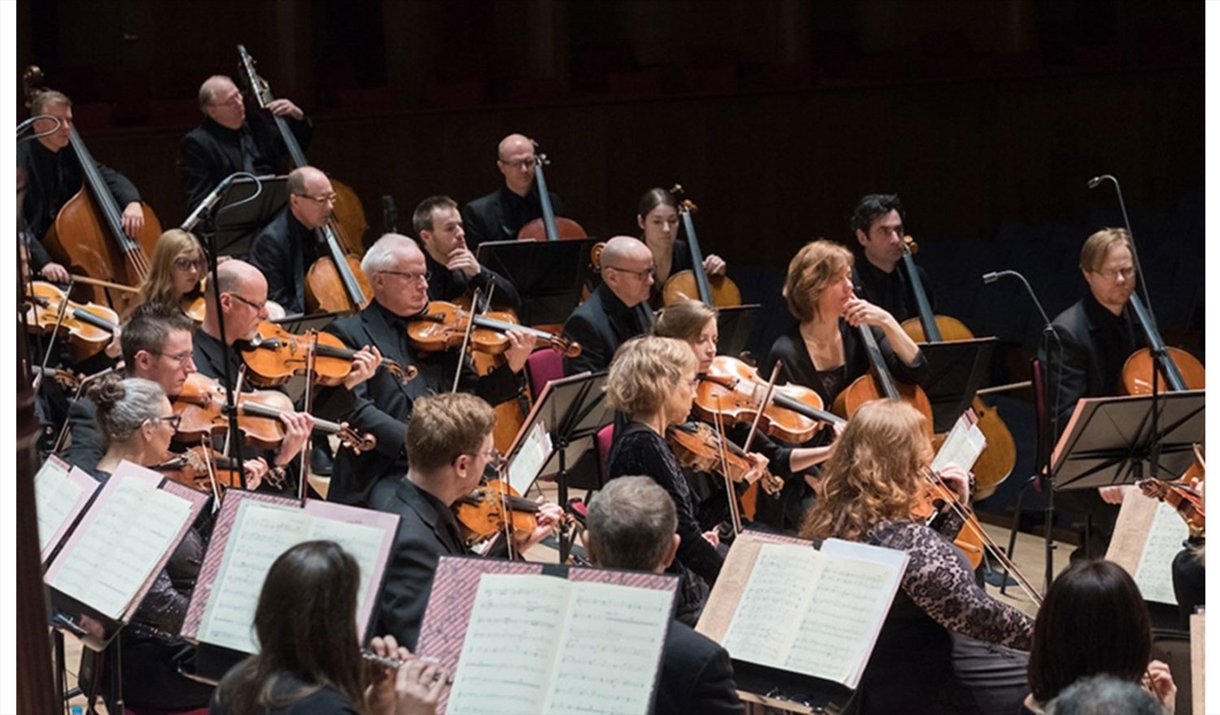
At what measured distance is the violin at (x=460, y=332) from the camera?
5656 mm

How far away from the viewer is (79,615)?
3.55 metres

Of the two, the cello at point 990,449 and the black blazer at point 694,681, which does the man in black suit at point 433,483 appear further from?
the cello at point 990,449

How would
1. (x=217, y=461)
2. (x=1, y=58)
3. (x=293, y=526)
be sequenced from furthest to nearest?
1. (x=217, y=461)
2. (x=293, y=526)
3. (x=1, y=58)

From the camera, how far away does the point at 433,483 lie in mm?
3895

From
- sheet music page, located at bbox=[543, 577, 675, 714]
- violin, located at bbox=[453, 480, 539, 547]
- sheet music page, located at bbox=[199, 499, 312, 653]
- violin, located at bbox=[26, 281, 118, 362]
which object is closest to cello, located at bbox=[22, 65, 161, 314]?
violin, located at bbox=[26, 281, 118, 362]

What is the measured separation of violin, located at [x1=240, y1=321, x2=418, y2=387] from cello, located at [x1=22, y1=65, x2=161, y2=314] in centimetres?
173

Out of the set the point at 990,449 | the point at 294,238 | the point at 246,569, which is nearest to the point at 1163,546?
the point at 990,449

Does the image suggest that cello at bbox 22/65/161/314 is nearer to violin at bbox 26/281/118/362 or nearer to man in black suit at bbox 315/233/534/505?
violin at bbox 26/281/118/362

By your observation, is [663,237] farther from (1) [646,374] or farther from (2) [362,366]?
(1) [646,374]

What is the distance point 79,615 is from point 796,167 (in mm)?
7976

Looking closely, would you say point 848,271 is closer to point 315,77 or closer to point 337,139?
point 337,139

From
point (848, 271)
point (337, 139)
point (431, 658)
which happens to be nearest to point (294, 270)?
point (848, 271)

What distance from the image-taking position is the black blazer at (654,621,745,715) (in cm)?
307

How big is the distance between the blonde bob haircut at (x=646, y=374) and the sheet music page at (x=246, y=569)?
1439mm
